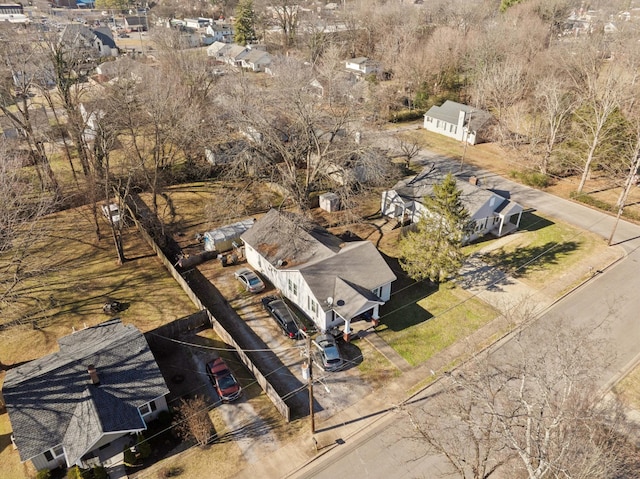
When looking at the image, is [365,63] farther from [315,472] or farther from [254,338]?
[315,472]

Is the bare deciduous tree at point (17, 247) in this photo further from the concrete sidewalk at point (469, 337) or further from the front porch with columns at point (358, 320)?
the front porch with columns at point (358, 320)

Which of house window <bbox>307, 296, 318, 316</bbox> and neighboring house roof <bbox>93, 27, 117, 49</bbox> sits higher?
neighboring house roof <bbox>93, 27, 117, 49</bbox>

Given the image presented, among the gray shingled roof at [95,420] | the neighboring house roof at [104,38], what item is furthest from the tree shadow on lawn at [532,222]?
the neighboring house roof at [104,38]

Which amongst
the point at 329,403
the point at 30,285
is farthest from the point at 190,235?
the point at 329,403

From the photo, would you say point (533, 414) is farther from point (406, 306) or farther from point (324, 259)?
point (324, 259)

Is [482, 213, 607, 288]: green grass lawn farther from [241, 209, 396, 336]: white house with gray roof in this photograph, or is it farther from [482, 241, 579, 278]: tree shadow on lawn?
[241, 209, 396, 336]: white house with gray roof

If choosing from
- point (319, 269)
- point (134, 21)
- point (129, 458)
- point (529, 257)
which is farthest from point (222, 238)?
point (134, 21)

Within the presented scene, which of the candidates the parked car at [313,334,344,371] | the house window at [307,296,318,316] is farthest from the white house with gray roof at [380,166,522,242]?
the parked car at [313,334,344,371]
